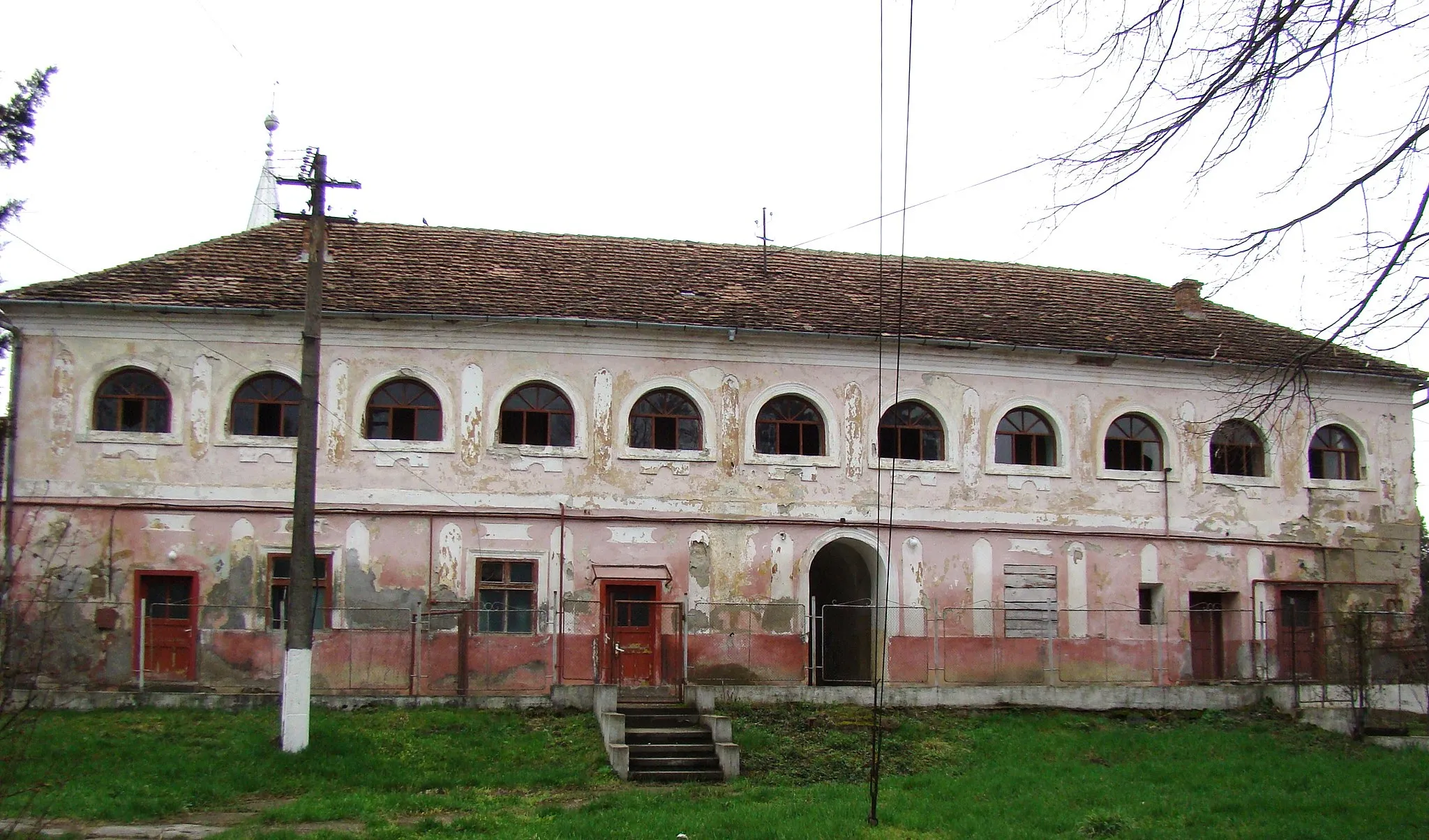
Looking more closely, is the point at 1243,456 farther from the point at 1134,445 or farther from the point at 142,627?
the point at 142,627

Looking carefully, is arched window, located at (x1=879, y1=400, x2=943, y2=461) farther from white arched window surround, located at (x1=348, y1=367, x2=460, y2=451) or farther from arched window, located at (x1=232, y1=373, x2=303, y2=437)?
arched window, located at (x1=232, y1=373, x2=303, y2=437)

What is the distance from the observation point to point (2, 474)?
884 inches

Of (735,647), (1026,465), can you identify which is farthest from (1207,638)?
(735,647)

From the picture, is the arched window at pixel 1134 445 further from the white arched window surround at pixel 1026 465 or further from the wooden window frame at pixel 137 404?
the wooden window frame at pixel 137 404

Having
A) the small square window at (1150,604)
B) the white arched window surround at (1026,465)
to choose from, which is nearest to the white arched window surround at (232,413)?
the white arched window surround at (1026,465)

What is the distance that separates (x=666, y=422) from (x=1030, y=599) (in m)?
7.88

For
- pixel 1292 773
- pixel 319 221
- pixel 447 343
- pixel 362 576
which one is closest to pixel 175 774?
pixel 362 576

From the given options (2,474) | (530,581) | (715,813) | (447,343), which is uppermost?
(447,343)

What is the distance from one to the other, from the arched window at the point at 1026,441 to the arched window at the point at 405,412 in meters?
10.9

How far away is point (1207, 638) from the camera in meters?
24.7

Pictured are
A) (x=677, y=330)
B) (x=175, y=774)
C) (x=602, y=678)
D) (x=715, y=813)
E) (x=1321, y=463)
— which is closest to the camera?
(x=715, y=813)

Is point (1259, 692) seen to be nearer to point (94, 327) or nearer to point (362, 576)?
point (362, 576)

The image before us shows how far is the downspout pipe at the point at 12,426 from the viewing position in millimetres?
21359

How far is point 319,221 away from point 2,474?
29.3ft
